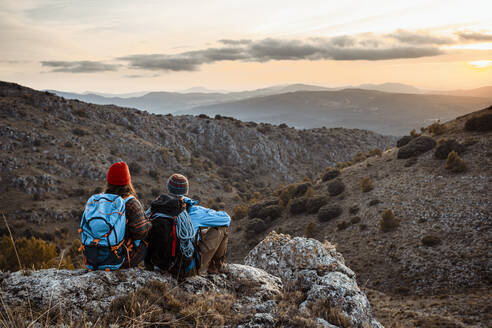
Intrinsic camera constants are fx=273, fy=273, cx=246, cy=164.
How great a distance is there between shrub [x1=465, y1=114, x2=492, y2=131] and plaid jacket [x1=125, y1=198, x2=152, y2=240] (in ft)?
116

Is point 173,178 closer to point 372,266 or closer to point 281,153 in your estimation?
point 372,266

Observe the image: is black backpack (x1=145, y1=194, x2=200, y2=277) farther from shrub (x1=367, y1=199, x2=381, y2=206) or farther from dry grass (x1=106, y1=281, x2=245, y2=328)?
shrub (x1=367, y1=199, x2=381, y2=206)

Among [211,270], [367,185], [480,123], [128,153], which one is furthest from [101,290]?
[128,153]

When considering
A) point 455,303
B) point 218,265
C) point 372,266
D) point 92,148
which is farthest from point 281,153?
point 218,265

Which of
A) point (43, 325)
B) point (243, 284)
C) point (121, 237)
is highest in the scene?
point (121, 237)

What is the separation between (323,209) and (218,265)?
23830mm

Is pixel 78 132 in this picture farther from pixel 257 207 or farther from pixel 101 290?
pixel 101 290

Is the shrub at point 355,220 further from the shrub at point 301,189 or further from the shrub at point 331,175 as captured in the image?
the shrub at point 331,175

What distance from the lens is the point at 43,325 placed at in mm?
3629

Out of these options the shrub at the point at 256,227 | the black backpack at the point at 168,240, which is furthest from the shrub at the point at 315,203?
the black backpack at the point at 168,240

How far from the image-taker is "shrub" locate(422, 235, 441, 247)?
18.9 m

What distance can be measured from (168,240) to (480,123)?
115 feet

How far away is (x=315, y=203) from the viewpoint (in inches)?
1189

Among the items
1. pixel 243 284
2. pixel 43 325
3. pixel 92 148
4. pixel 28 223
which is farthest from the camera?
pixel 92 148
